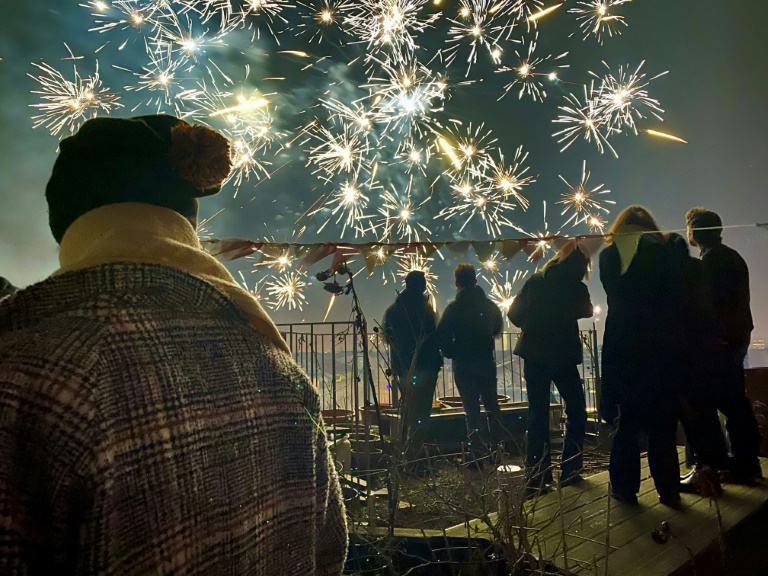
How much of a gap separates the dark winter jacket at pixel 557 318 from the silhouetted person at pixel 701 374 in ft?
2.71

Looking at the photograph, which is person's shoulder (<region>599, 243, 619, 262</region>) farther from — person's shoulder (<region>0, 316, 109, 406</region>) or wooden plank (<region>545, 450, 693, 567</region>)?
person's shoulder (<region>0, 316, 109, 406</region>)

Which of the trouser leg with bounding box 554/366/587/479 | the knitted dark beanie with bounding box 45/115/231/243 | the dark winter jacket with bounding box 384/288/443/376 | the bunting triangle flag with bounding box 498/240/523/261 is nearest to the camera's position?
the knitted dark beanie with bounding box 45/115/231/243

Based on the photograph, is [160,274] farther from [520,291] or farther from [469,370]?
[469,370]

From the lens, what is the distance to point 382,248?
446 cm

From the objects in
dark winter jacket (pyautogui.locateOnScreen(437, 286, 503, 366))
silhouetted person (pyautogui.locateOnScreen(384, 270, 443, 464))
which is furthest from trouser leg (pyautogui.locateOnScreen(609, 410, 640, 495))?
silhouetted person (pyautogui.locateOnScreen(384, 270, 443, 464))

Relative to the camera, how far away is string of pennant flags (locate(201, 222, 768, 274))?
13.8 ft

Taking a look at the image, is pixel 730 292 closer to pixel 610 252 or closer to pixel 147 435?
pixel 610 252

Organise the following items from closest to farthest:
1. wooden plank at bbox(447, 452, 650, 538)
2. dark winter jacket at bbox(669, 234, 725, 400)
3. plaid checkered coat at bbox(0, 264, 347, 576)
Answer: plaid checkered coat at bbox(0, 264, 347, 576) < wooden plank at bbox(447, 452, 650, 538) < dark winter jacket at bbox(669, 234, 725, 400)

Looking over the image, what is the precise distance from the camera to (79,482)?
68cm

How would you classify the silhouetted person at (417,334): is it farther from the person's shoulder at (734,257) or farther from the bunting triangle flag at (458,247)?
the person's shoulder at (734,257)

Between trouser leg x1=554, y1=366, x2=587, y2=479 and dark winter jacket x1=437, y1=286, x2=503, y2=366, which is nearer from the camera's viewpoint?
trouser leg x1=554, y1=366, x2=587, y2=479

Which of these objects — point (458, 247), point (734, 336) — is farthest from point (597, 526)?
point (458, 247)

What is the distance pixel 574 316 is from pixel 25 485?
4258 mm

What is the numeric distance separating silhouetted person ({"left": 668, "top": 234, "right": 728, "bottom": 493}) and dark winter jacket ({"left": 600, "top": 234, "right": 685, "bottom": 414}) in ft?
1.12
